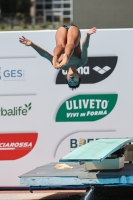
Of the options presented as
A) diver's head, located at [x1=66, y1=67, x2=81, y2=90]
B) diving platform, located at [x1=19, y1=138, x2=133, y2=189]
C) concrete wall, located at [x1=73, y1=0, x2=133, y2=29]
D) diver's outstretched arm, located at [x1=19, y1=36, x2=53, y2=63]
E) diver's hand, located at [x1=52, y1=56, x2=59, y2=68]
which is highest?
concrete wall, located at [x1=73, y1=0, x2=133, y2=29]

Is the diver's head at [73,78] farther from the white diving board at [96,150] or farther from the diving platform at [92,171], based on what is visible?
the diving platform at [92,171]

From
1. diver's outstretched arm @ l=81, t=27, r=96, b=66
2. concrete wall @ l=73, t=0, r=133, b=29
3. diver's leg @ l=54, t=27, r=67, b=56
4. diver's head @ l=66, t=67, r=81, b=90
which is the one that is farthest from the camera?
concrete wall @ l=73, t=0, r=133, b=29

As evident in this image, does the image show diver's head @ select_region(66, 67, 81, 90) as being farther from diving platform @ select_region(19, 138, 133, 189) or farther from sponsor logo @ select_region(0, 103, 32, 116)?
diving platform @ select_region(19, 138, 133, 189)

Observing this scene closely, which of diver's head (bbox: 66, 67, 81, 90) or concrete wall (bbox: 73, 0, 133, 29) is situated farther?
concrete wall (bbox: 73, 0, 133, 29)

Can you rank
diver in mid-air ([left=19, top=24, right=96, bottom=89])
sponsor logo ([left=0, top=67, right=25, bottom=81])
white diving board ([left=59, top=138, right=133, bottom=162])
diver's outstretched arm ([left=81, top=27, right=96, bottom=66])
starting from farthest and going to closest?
1. sponsor logo ([left=0, top=67, right=25, bottom=81])
2. diver's outstretched arm ([left=81, top=27, right=96, bottom=66])
3. diver in mid-air ([left=19, top=24, right=96, bottom=89])
4. white diving board ([left=59, top=138, right=133, bottom=162])

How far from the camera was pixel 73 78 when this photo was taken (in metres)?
9.98

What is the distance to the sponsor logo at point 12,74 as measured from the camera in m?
10.3

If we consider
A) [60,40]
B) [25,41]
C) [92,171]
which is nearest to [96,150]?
[92,171]

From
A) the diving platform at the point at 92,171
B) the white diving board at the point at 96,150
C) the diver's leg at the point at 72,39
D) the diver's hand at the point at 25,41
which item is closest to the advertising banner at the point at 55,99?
the diver's hand at the point at 25,41

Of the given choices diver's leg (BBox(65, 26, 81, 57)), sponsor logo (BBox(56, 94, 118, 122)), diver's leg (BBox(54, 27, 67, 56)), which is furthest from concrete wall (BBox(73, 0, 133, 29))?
sponsor logo (BBox(56, 94, 118, 122))

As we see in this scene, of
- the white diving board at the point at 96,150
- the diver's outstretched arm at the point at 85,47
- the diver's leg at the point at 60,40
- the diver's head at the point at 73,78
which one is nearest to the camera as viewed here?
the white diving board at the point at 96,150

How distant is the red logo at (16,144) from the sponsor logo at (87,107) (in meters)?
0.60

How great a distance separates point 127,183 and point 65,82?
7.27ft

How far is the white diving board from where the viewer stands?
8.34 meters
